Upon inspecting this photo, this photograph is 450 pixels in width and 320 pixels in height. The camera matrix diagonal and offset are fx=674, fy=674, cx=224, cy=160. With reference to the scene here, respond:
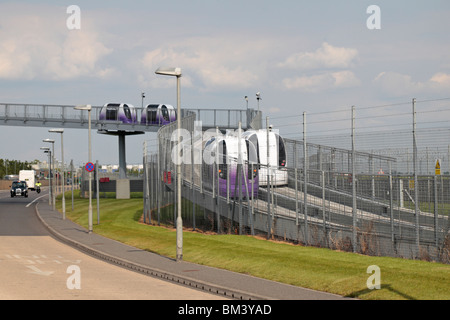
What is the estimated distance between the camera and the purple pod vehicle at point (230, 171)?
27.2 m

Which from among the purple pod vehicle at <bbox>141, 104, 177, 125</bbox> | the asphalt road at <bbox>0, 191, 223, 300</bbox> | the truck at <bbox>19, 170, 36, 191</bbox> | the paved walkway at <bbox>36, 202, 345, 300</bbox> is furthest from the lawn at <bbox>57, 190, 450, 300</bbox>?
the truck at <bbox>19, 170, 36, 191</bbox>

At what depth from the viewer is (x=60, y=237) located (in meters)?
30.6

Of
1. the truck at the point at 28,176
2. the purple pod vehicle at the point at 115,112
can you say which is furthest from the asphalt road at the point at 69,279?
the truck at the point at 28,176

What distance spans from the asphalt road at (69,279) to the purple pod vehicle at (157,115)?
5103 centimetres

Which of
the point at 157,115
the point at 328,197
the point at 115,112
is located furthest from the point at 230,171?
the point at 157,115

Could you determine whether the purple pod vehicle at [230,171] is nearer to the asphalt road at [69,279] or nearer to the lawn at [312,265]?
the lawn at [312,265]

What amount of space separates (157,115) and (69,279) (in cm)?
6209

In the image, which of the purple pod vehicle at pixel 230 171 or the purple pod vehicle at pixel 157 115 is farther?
the purple pod vehicle at pixel 157 115

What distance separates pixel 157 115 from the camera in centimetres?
7769

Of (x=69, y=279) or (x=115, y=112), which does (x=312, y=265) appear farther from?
(x=115, y=112)
